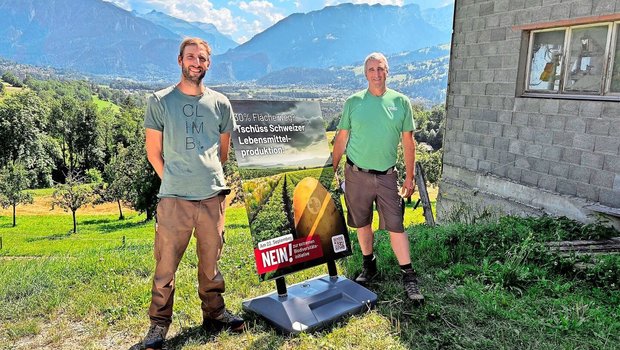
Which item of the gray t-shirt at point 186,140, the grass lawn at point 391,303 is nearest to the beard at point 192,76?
the gray t-shirt at point 186,140

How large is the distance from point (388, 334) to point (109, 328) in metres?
1.98

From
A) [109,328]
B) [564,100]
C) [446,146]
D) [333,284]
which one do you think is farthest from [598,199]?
[109,328]

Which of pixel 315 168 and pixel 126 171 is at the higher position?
pixel 315 168

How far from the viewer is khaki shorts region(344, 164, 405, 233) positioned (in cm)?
360

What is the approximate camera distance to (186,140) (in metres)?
2.82

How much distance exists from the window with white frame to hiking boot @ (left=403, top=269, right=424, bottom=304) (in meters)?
4.06

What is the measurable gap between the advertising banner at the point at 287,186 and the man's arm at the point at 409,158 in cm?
59

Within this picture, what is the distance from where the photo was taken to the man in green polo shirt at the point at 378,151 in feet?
11.4

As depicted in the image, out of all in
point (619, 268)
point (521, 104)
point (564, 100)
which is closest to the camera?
point (619, 268)

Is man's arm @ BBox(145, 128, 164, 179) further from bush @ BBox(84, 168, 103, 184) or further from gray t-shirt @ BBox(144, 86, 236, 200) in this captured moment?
bush @ BBox(84, 168, 103, 184)

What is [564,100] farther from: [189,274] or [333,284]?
[189,274]

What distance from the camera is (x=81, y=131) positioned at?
58.4 metres

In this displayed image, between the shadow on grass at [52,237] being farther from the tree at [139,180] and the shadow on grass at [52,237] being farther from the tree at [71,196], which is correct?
the tree at [139,180]

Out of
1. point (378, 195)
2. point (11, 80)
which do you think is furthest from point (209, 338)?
point (11, 80)
